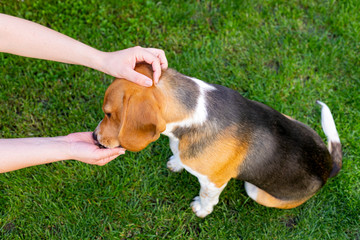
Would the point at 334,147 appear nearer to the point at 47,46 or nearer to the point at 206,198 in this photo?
the point at 206,198

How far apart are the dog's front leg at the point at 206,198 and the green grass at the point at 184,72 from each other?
0.13 meters

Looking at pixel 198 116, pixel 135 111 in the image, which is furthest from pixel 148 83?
pixel 198 116

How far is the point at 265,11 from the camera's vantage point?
5668mm

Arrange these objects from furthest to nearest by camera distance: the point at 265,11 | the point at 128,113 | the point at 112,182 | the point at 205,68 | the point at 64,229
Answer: the point at 265,11 → the point at 205,68 → the point at 112,182 → the point at 64,229 → the point at 128,113

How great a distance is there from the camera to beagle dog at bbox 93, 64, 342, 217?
2.74 meters

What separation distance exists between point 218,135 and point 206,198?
1055mm

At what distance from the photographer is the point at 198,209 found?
423cm

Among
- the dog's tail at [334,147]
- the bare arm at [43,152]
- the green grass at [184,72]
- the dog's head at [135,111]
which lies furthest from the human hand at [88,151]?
the dog's tail at [334,147]

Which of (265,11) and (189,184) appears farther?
(265,11)

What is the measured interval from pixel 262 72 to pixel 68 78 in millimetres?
2974

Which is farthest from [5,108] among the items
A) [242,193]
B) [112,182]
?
[242,193]

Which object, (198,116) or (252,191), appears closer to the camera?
(198,116)

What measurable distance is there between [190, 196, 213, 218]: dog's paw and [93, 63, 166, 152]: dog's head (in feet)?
5.64

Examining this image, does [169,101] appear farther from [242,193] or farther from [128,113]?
[242,193]
